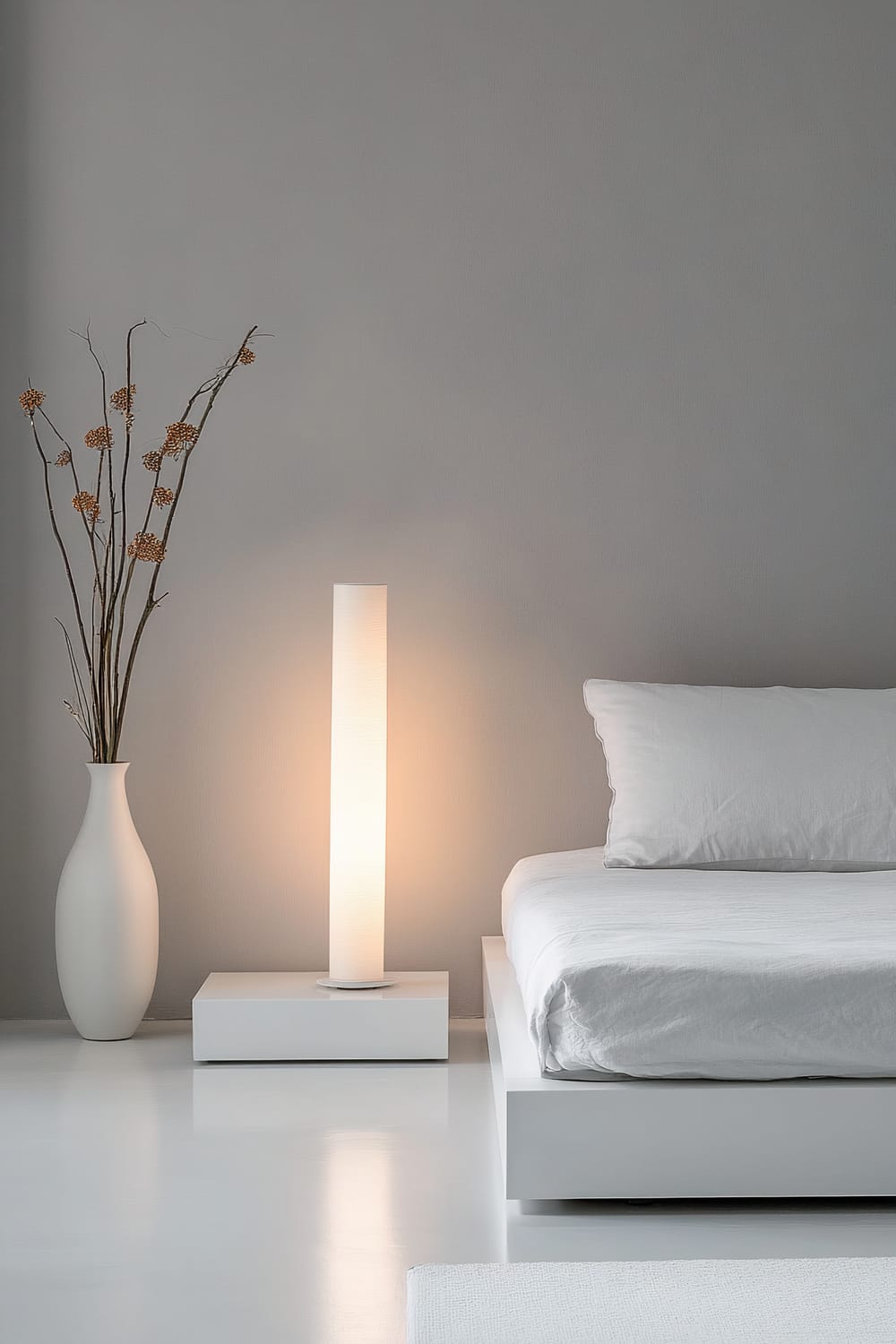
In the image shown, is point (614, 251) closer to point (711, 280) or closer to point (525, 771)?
point (711, 280)

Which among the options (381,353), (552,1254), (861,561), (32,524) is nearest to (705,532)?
(861,561)

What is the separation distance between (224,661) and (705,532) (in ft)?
4.58

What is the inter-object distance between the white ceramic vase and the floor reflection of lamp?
0.22 metres

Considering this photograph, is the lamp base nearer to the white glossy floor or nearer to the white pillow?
the white glossy floor

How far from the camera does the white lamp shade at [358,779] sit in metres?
3.32

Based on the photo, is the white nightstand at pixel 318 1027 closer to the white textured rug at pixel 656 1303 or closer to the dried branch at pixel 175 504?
the dried branch at pixel 175 504

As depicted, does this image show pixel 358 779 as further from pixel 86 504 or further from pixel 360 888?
pixel 86 504

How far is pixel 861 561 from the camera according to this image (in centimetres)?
→ 373

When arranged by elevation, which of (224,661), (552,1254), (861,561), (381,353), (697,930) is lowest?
(552,1254)

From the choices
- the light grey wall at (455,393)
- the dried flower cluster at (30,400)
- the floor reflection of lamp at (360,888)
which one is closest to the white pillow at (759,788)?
the light grey wall at (455,393)

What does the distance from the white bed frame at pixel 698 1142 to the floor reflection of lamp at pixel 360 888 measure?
1.06 m

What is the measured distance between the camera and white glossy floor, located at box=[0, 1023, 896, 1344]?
1.87 m

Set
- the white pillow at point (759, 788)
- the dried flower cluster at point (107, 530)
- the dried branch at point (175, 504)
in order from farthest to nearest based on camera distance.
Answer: the dried flower cluster at point (107, 530)
the dried branch at point (175, 504)
the white pillow at point (759, 788)

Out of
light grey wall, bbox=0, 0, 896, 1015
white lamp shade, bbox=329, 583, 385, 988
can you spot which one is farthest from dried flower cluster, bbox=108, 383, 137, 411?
white lamp shade, bbox=329, 583, 385, 988
